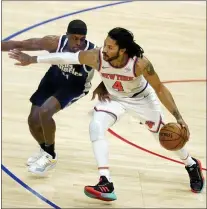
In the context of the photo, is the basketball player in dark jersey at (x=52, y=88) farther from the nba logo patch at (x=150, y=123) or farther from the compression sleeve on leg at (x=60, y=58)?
the nba logo patch at (x=150, y=123)

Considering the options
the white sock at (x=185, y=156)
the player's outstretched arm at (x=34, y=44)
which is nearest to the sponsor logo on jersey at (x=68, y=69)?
the player's outstretched arm at (x=34, y=44)

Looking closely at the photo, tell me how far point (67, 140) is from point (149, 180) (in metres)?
1.24

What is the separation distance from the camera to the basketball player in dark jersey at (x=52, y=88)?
5.54 m

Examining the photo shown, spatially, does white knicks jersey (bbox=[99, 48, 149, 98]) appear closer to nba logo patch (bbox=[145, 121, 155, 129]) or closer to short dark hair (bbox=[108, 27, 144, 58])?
short dark hair (bbox=[108, 27, 144, 58])

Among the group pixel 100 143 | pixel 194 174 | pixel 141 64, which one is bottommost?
pixel 194 174

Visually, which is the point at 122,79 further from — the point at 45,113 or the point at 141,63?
the point at 45,113

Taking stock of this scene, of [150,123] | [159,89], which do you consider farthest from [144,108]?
[159,89]

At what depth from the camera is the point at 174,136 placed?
512cm

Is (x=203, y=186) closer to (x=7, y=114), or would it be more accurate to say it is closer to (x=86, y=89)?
(x=86, y=89)

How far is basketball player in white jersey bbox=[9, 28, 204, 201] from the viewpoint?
494 cm

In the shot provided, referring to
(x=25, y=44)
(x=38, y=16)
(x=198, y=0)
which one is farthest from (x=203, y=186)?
(x=198, y=0)

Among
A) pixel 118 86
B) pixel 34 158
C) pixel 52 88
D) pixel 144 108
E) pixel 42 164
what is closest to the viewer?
pixel 118 86

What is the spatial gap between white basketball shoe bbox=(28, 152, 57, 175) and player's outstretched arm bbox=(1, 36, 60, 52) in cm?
114

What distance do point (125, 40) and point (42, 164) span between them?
182cm
